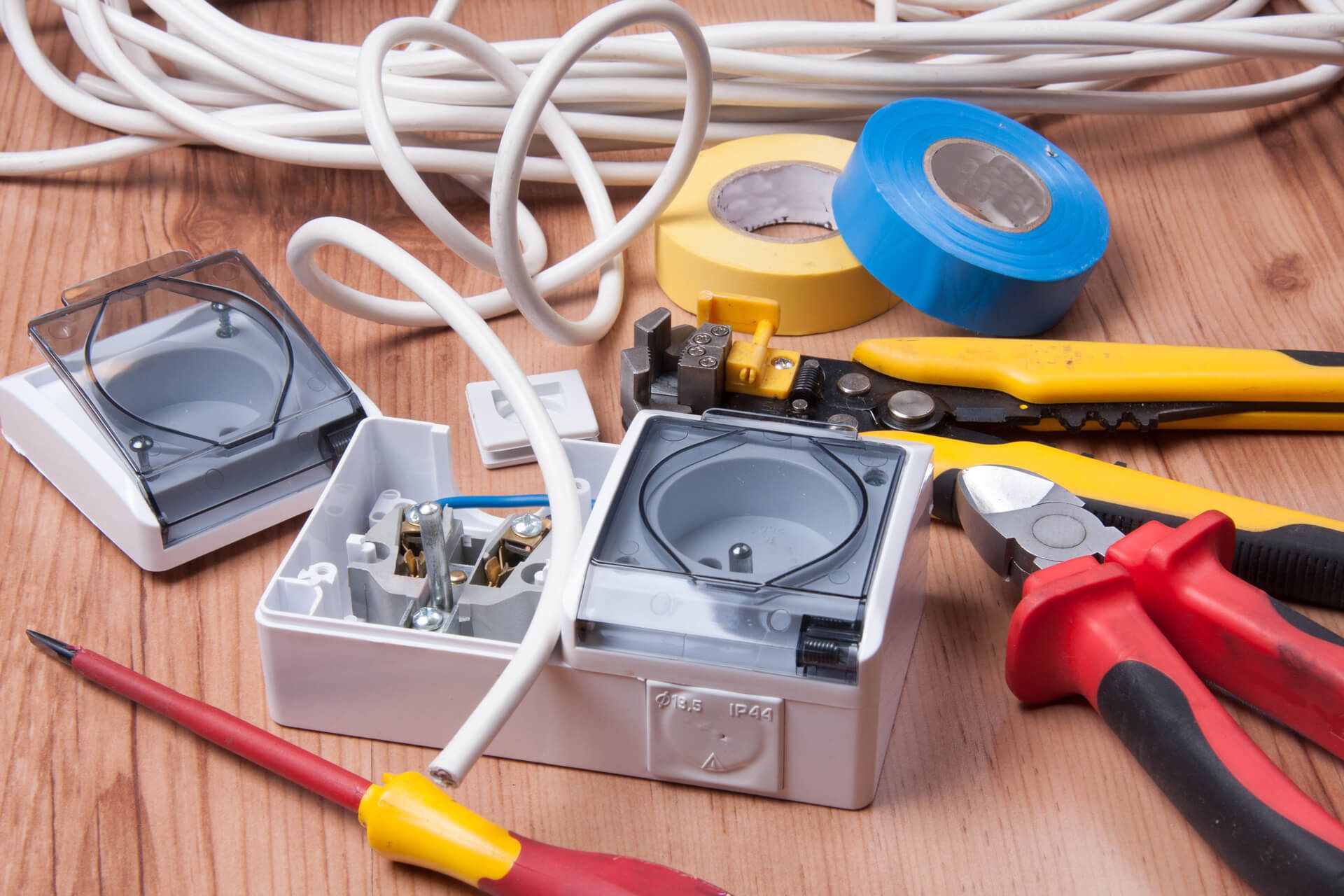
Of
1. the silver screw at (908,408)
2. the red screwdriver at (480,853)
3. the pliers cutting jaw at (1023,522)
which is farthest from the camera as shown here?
the silver screw at (908,408)

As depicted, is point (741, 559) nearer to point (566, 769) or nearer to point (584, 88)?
point (566, 769)

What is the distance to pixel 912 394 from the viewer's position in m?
0.70

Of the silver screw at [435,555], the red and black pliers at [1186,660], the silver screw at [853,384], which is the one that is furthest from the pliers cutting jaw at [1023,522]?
the silver screw at [435,555]

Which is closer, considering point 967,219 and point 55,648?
Answer: point 55,648

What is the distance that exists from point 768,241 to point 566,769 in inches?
13.8

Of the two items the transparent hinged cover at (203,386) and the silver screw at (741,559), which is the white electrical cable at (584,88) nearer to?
the transparent hinged cover at (203,386)

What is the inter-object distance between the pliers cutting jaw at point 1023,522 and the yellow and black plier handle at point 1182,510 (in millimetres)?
21

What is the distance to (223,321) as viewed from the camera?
2.34 ft

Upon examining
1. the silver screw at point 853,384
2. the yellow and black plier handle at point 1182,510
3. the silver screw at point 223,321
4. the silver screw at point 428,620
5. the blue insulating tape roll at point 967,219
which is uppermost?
the blue insulating tape roll at point 967,219

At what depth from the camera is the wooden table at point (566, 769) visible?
533 millimetres

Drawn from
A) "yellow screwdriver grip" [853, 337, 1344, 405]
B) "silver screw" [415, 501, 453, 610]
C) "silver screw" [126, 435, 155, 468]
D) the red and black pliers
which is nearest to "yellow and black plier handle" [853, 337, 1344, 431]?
"yellow screwdriver grip" [853, 337, 1344, 405]

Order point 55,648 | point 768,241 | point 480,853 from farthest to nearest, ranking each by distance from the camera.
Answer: point 768,241, point 55,648, point 480,853

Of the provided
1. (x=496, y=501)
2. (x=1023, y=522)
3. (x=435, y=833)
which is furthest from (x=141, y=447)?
(x=1023, y=522)

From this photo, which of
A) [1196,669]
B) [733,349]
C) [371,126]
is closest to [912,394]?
Result: [733,349]
